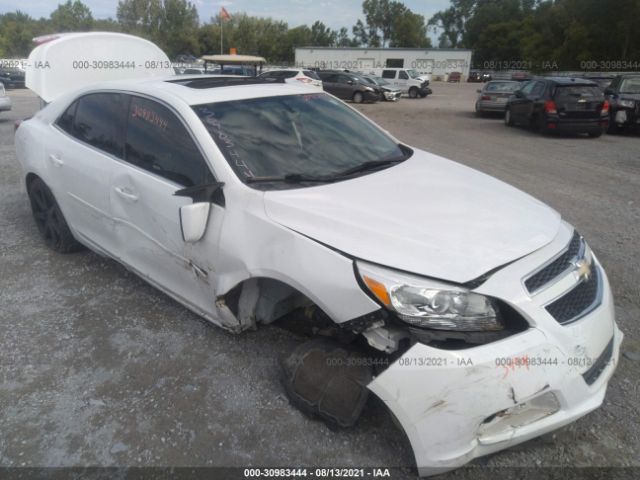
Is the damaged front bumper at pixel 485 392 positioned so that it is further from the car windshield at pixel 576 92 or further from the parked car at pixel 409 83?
the parked car at pixel 409 83

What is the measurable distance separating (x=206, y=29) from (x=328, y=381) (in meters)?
92.1

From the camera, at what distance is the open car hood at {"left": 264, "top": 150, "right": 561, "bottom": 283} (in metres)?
2.05

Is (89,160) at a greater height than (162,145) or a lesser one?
lesser

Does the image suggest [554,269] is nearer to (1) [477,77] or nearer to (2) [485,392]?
(2) [485,392]

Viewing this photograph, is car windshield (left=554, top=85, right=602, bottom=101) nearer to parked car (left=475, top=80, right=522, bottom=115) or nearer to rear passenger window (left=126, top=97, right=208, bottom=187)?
parked car (left=475, top=80, right=522, bottom=115)


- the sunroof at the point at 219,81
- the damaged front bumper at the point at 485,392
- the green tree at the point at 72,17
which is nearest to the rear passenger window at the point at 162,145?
the sunroof at the point at 219,81

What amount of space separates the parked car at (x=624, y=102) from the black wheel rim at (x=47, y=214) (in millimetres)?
13188

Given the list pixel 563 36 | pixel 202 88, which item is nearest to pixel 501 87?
pixel 202 88

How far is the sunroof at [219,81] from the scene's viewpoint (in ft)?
10.7

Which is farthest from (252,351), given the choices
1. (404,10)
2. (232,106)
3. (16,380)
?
(404,10)

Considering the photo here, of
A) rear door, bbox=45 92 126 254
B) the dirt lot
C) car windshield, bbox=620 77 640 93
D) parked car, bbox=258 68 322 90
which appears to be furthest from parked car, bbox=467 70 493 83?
rear door, bbox=45 92 126 254

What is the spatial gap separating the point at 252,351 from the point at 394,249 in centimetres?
133

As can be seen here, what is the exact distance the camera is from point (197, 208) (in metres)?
2.51

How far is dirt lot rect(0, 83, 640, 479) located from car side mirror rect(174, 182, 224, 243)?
0.83m
